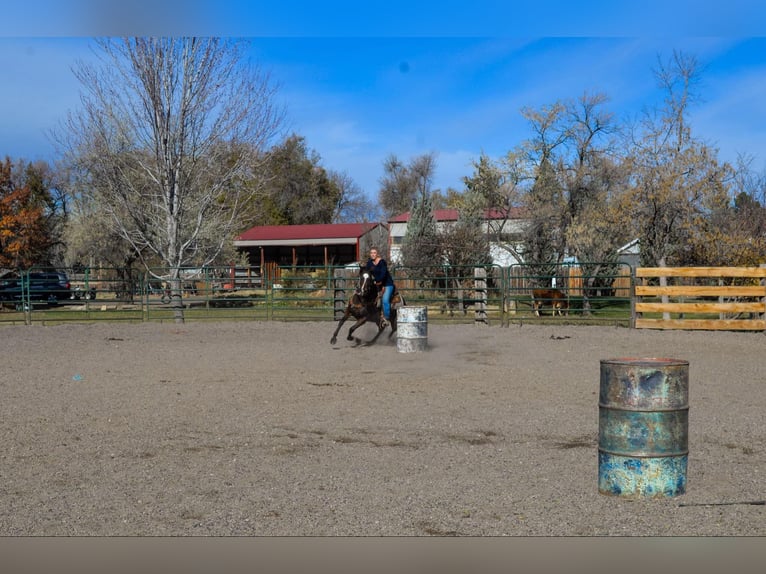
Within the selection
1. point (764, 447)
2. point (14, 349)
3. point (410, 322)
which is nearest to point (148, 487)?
point (764, 447)

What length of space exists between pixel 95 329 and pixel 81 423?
1242cm

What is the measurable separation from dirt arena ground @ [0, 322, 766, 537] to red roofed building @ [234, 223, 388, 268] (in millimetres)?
36591

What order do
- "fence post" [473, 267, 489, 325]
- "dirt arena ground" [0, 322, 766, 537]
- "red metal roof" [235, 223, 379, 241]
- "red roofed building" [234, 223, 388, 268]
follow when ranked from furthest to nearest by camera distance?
1. "red metal roof" [235, 223, 379, 241]
2. "red roofed building" [234, 223, 388, 268]
3. "fence post" [473, 267, 489, 325]
4. "dirt arena ground" [0, 322, 766, 537]

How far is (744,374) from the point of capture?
11.2 m

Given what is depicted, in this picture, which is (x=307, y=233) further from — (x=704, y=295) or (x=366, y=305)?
(x=366, y=305)

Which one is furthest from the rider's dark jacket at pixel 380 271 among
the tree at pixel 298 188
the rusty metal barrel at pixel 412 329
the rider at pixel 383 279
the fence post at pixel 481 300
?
the tree at pixel 298 188

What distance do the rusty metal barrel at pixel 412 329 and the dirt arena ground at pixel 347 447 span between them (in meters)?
0.23

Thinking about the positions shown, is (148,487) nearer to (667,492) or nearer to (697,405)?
(667,492)

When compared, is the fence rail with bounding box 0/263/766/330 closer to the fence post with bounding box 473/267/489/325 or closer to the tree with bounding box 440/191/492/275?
the fence post with bounding box 473/267/489/325

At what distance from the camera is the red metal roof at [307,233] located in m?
50.3

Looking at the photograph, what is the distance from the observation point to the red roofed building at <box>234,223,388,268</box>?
50.0m

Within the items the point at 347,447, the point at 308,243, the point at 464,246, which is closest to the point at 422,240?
the point at 464,246

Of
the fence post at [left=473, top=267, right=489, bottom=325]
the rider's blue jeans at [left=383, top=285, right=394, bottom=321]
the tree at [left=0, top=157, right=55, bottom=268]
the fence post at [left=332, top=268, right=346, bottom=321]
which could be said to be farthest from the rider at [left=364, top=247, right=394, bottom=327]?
the tree at [left=0, top=157, right=55, bottom=268]

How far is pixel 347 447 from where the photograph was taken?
6.57m
